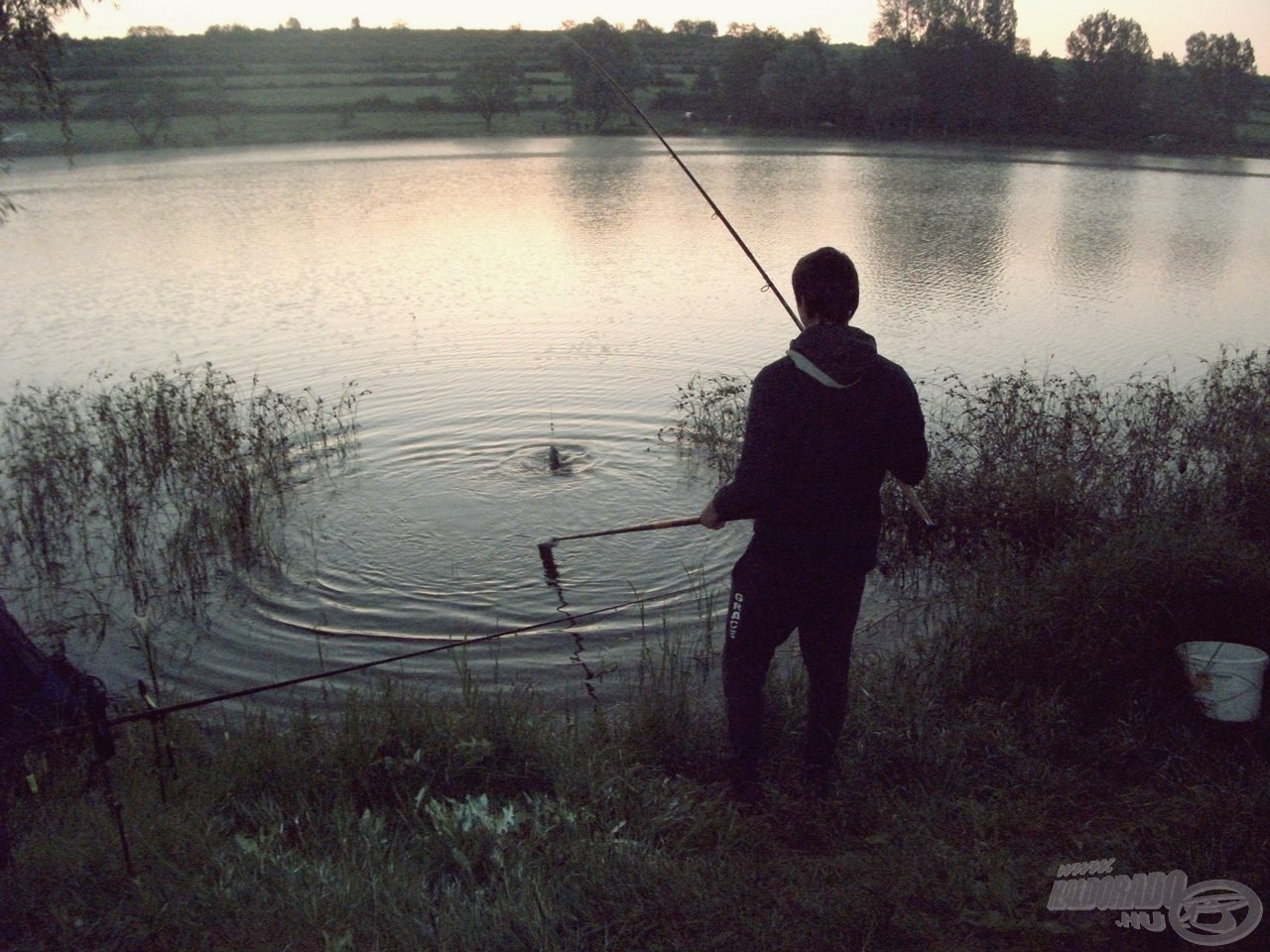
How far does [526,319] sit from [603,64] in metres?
59.4

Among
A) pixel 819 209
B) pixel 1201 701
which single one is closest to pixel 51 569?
pixel 1201 701

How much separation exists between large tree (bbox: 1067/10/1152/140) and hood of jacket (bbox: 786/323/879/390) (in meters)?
66.3

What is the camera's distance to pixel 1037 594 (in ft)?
17.0

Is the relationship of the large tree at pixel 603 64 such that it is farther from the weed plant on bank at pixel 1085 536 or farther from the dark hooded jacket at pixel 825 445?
the dark hooded jacket at pixel 825 445

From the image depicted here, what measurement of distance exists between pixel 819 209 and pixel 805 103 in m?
46.3

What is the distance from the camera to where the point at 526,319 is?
52.9 ft

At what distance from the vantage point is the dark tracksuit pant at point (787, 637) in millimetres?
3742

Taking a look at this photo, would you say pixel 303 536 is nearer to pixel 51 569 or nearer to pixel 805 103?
pixel 51 569

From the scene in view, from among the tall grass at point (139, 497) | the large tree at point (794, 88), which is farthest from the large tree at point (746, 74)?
the tall grass at point (139, 497)

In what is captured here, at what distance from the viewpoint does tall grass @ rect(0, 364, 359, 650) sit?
746cm

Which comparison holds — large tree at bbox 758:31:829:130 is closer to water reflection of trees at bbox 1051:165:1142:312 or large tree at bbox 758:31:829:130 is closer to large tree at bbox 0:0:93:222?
water reflection of trees at bbox 1051:165:1142:312

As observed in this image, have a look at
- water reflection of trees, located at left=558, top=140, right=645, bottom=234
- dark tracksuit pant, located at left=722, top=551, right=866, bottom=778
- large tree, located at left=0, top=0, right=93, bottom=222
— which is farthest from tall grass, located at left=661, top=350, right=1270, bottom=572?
water reflection of trees, located at left=558, top=140, right=645, bottom=234
